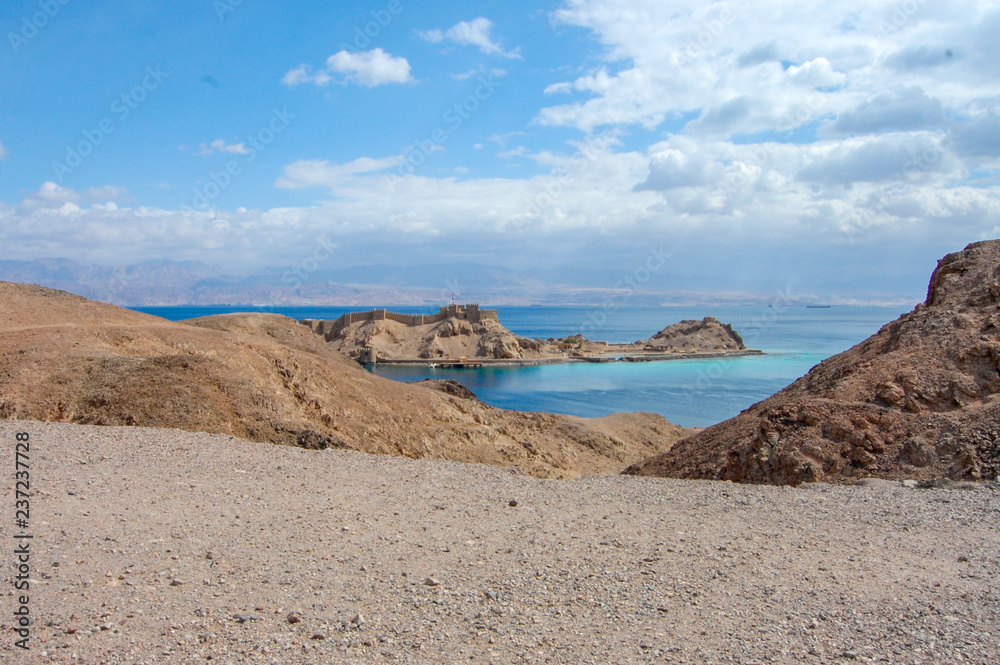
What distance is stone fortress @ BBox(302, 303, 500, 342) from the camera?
8656 cm

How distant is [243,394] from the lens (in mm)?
14078

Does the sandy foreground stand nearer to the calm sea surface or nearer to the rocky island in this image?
the calm sea surface

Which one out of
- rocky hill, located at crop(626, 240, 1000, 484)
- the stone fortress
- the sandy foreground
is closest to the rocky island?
the stone fortress

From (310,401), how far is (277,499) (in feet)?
28.2

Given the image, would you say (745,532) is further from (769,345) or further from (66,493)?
(769,345)

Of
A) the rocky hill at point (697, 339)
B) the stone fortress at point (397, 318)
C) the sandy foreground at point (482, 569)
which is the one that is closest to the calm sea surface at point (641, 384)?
the rocky hill at point (697, 339)

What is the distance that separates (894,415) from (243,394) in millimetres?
12216

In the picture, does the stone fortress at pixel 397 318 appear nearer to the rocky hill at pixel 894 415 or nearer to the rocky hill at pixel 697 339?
Answer: the rocky hill at pixel 697 339

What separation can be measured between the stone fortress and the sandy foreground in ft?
256

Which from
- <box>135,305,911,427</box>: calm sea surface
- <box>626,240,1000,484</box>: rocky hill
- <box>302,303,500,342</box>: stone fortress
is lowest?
<box>135,305,911,427</box>: calm sea surface

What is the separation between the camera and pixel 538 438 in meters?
23.4

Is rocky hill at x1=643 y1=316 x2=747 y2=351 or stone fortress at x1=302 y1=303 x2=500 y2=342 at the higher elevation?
stone fortress at x1=302 y1=303 x2=500 y2=342

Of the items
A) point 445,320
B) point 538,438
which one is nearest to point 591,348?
point 445,320

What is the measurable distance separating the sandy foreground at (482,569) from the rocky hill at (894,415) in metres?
1.05
